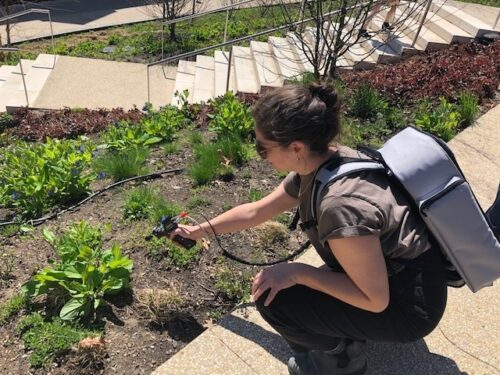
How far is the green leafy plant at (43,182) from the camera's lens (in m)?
3.84

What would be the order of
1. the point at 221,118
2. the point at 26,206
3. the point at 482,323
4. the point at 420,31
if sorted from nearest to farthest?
the point at 482,323 < the point at 26,206 < the point at 221,118 < the point at 420,31

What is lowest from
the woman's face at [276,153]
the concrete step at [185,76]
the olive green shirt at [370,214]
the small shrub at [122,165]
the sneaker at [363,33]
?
Answer: the concrete step at [185,76]

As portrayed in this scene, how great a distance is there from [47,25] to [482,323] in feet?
42.1

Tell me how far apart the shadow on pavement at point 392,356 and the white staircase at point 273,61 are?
478 centimetres

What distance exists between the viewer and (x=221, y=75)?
8.52 meters

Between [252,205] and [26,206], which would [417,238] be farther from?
[26,206]

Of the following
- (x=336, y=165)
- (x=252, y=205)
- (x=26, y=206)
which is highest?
(x=336, y=165)

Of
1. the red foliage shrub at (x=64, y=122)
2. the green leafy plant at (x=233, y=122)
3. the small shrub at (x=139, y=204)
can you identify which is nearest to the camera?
the small shrub at (x=139, y=204)

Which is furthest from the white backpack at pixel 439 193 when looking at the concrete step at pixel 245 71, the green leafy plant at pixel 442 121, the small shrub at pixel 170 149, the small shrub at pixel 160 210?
the concrete step at pixel 245 71

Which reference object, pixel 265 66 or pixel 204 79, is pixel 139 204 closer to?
pixel 265 66

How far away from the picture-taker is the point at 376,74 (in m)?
6.39

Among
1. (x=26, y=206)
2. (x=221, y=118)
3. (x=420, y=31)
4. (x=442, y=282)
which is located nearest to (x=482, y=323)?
(x=442, y=282)

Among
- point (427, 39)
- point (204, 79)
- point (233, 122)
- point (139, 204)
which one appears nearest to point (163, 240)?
point (139, 204)

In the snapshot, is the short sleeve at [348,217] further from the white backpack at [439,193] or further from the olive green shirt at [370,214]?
the white backpack at [439,193]
